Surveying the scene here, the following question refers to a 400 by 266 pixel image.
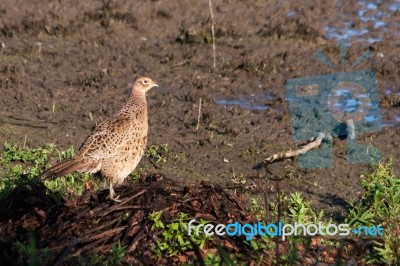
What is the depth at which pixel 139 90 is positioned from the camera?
926 cm

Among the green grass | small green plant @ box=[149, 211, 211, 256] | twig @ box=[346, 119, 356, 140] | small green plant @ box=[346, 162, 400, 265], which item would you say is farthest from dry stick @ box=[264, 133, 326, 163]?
small green plant @ box=[149, 211, 211, 256]

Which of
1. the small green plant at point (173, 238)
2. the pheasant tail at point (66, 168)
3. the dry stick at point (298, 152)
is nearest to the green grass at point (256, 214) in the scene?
the small green plant at point (173, 238)

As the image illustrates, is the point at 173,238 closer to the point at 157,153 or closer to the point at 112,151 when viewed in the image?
the point at 112,151

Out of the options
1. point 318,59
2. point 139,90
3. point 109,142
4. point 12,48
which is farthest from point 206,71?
point 109,142

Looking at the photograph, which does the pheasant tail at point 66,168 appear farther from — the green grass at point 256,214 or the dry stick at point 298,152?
the dry stick at point 298,152

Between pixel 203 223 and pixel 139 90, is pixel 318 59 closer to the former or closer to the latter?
pixel 139 90

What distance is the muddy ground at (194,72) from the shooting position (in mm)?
10078

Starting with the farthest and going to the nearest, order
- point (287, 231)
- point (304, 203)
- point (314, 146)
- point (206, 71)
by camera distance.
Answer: point (206, 71)
point (314, 146)
point (304, 203)
point (287, 231)

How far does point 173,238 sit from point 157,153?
3.53m

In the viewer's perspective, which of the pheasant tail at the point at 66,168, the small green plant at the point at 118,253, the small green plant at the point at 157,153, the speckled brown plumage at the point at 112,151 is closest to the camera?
the small green plant at the point at 118,253

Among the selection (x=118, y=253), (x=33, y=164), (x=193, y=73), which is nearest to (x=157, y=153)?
(x=33, y=164)

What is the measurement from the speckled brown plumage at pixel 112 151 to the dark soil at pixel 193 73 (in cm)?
75

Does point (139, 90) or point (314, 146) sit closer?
point (139, 90)

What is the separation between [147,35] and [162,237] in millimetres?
8474
